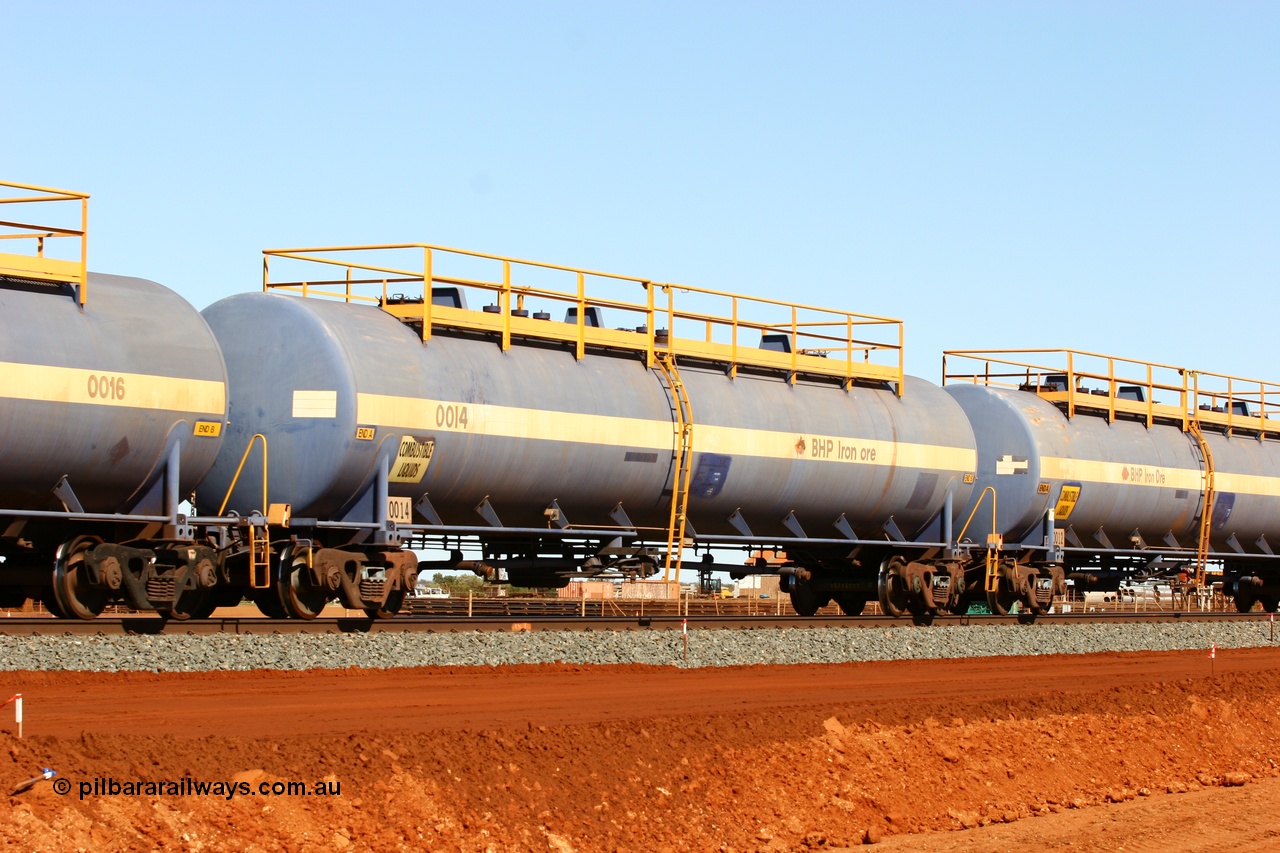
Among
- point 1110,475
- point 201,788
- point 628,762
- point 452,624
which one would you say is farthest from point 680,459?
point 201,788

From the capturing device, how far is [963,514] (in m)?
29.9

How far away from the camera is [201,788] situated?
11234mm

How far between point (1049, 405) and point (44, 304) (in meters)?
19.8

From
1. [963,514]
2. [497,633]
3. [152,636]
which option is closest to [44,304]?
[152,636]

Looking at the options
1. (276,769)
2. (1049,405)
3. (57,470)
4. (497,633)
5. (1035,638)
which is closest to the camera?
(276,769)

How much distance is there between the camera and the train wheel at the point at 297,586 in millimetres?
20938

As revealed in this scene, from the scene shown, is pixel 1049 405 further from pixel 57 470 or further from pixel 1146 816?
pixel 57 470

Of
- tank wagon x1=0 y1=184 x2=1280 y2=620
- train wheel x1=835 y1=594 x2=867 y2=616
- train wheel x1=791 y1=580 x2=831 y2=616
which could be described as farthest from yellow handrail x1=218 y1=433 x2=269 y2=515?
train wheel x1=835 y1=594 x2=867 y2=616

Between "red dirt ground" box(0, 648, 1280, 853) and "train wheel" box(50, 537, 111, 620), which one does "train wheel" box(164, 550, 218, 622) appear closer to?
"train wheel" box(50, 537, 111, 620)

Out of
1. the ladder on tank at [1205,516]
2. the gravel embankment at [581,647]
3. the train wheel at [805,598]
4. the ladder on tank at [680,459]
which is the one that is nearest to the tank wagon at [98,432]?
the gravel embankment at [581,647]

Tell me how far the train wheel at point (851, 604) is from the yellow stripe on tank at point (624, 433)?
3236 millimetres

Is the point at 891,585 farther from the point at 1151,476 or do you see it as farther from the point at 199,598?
the point at 199,598

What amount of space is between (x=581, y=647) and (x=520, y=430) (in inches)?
124

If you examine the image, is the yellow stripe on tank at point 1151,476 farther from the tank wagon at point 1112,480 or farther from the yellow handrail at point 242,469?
the yellow handrail at point 242,469
